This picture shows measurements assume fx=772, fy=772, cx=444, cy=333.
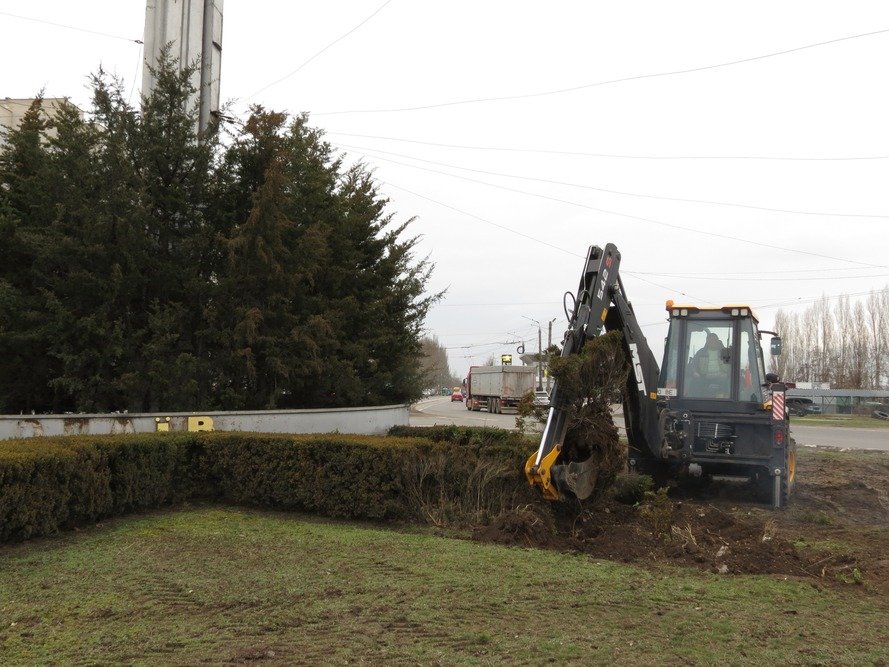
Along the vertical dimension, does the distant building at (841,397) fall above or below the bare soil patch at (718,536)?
above

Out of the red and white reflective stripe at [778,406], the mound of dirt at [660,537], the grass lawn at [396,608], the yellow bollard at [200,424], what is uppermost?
the red and white reflective stripe at [778,406]

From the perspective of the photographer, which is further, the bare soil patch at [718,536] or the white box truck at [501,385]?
the white box truck at [501,385]

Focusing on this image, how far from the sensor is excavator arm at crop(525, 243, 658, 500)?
7.75 m

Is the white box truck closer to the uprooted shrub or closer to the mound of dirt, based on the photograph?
the mound of dirt

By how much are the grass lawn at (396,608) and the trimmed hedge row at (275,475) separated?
724mm

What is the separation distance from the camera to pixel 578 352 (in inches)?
340

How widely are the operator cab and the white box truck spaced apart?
1352 inches

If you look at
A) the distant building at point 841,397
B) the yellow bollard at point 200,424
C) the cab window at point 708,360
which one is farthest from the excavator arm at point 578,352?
the distant building at point 841,397

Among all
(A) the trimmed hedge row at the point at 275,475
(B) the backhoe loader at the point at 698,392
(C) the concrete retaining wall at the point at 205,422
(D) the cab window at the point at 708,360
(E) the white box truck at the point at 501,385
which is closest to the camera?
(A) the trimmed hedge row at the point at 275,475

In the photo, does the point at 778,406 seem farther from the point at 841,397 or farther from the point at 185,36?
the point at 841,397

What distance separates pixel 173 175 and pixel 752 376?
10066mm

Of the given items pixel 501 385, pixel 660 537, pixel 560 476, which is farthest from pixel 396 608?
pixel 501 385

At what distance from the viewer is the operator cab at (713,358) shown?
11.0 meters

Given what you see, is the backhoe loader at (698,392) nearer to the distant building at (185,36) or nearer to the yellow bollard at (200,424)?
the yellow bollard at (200,424)
